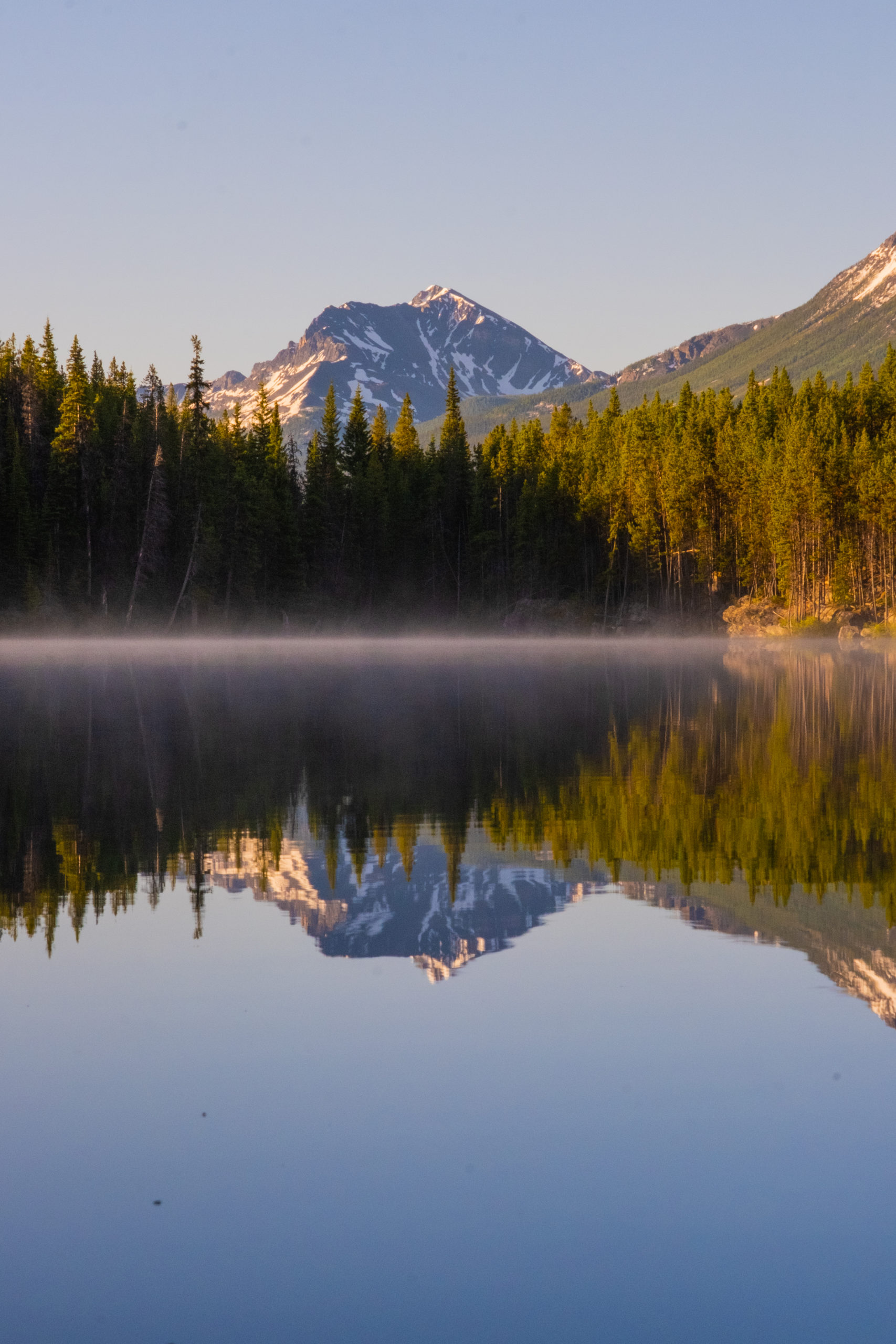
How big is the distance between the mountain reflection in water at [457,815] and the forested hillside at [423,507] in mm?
64769

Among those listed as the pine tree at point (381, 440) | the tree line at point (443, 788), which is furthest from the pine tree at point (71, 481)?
the tree line at point (443, 788)

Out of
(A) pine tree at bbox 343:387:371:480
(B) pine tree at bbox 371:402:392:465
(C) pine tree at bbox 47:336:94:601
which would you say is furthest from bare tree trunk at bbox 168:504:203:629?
(B) pine tree at bbox 371:402:392:465

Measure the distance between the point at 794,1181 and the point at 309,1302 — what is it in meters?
2.68

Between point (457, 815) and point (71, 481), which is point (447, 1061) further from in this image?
point (71, 481)

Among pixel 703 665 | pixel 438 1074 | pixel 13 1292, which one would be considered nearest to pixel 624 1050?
pixel 438 1074

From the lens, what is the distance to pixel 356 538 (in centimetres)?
12731

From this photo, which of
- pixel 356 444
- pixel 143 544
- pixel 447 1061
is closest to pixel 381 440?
pixel 356 444

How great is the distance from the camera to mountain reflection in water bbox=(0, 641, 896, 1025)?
1302 centimetres

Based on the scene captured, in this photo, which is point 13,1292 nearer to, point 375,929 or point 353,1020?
point 353,1020

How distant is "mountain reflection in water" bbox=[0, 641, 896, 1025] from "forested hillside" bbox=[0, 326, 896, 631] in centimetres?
6477

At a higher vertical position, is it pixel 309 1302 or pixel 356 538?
pixel 356 538

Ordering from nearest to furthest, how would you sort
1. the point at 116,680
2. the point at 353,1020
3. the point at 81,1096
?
the point at 81,1096 → the point at 353,1020 → the point at 116,680

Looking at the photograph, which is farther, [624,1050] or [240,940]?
[240,940]

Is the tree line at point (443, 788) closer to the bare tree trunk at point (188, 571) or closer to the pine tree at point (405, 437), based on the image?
the bare tree trunk at point (188, 571)
